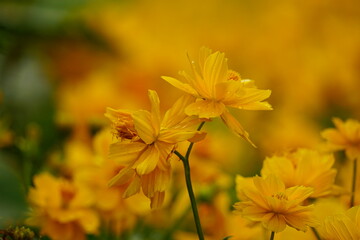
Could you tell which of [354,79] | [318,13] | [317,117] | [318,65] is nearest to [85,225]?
[317,117]

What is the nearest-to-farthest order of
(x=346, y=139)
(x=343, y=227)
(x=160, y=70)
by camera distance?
1. (x=343, y=227)
2. (x=346, y=139)
3. (x=160, y=70)

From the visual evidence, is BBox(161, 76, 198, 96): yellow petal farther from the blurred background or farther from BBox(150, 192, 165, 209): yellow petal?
the blurred background

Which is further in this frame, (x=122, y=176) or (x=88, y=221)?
(x=88, y=221)

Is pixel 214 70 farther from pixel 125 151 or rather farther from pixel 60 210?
pixel 60 210

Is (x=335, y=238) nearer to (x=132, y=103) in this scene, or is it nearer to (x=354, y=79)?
(x=132, y=103)

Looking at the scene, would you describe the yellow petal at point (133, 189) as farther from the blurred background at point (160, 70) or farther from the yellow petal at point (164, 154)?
the blurred background at point (160, 70)

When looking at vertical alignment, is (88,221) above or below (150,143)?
below

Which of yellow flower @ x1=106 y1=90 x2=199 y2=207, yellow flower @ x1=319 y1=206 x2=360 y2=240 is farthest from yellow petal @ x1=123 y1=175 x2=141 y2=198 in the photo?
yellow flower @ x1=319 y1=206 x2=360 y2=240

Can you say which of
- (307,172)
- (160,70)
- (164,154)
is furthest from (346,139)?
(160,70)

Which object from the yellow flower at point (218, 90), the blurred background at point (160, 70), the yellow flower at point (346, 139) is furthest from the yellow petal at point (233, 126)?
the blurred background at point (160, 70)
